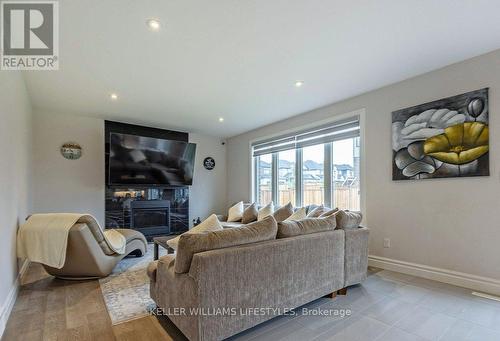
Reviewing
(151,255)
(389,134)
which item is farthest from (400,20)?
(151,255)

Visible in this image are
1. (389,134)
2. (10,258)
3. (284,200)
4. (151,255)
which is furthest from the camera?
(284,200)

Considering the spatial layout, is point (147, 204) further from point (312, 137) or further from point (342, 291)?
point (342, 291)

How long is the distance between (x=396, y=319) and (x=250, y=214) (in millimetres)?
3369

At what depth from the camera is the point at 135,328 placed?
200cm

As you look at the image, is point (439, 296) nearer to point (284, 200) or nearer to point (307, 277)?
point (307, 277)

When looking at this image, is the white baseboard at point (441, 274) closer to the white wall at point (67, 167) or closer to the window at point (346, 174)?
the window at point (346, 174)

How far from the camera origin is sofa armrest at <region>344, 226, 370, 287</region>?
267 centimetres

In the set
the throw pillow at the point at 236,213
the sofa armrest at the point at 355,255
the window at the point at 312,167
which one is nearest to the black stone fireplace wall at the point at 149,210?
the throw pillow at the point at 236,213

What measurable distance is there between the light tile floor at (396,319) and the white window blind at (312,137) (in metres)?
2.34

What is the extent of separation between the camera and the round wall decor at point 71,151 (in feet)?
15.9

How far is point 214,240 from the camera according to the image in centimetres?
179

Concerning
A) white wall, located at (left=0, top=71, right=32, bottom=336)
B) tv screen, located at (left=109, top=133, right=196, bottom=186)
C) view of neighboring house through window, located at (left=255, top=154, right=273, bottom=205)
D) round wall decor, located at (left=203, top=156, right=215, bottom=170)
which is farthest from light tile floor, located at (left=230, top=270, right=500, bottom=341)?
round wall decor, located at (left=203, top=156, right=215, bottom=170)

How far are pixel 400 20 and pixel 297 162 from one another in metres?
3.10

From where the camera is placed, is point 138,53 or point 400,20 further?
point 138,53
